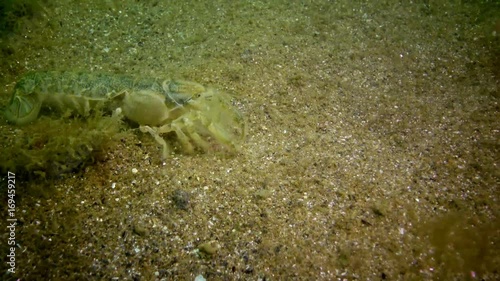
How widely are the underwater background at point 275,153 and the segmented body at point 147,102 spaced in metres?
0.20

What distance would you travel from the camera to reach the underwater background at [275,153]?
2.60m

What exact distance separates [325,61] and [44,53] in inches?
147

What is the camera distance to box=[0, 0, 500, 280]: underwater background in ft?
8.53

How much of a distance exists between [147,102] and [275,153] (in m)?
1.54

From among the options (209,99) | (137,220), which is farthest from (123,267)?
(209,99)

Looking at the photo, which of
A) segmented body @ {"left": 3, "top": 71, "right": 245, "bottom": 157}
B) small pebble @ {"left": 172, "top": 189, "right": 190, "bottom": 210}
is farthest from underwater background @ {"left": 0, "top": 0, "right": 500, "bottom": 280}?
segmented body @ {"left": 3, "top": 71, "right": 245, "bottom": 157}

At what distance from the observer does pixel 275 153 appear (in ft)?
11.4

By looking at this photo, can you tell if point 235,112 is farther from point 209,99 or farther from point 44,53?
point 44,53

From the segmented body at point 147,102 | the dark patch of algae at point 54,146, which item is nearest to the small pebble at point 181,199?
the segmented body at point 147,102

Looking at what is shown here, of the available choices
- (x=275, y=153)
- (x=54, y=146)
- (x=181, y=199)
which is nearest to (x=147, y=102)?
(x=54, y=146)

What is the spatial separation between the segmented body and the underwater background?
0.20 m

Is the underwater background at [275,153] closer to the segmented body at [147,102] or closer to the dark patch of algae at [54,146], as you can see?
the dark patch of algae at [54,146]

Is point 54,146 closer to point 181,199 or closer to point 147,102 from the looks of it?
point 147,102

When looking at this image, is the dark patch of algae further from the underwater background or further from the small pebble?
the small pebble
